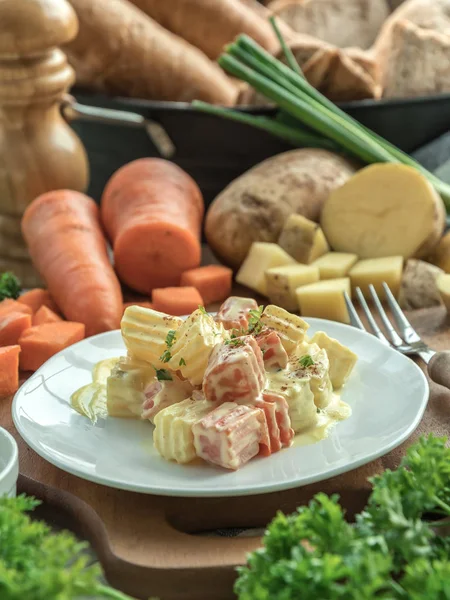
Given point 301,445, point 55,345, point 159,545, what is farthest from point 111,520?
point 55,345

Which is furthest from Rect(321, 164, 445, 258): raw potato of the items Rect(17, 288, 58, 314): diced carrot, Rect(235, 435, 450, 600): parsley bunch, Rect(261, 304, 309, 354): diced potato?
Rect(235, 435, 450, 600): parsley bunch

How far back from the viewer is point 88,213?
9.86 ft

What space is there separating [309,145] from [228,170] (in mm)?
333

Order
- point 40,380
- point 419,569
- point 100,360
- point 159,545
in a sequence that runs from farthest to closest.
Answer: point 100,360, point 40,380, point 159,545, point 419,569

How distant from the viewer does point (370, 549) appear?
1.24m

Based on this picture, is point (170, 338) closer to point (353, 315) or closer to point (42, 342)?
point (42, 342)

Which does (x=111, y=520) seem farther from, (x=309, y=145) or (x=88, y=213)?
(x=309, y=145)

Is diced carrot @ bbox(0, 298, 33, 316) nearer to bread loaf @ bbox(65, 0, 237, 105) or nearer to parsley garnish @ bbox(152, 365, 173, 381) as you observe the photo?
parsley garnish @ bbox(152, 365, 173, 381)

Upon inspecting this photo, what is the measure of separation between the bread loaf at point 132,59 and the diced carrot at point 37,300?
1.10 m

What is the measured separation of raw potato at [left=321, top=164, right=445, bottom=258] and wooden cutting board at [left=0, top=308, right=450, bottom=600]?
3.30 ft

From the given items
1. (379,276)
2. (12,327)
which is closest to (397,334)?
(379,276)

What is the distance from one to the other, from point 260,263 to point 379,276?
1.23 ft

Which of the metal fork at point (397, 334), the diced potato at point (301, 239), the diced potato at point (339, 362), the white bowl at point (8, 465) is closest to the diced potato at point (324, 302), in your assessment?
the metal fork at point (397, 334)

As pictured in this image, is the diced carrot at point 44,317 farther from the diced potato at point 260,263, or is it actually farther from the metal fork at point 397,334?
the metal fork at point 397,334
